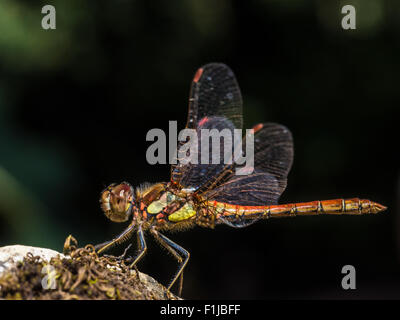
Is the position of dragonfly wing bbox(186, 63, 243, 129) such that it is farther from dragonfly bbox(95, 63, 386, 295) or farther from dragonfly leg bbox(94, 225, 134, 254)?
dragonfly leg bbox(94, 225, 134, 254)

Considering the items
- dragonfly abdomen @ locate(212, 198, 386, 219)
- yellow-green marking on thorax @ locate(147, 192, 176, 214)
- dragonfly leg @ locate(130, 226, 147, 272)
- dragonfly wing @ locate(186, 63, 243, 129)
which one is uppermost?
dragonfly wing @ locate(186, 63, 243, 129)

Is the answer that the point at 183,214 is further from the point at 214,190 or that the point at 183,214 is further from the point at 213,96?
the point at 213,96

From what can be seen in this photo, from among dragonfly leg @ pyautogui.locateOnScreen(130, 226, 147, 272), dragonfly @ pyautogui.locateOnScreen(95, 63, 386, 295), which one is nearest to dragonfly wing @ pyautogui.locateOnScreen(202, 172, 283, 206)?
dragonfly @ pyautogui.locateOnScreen(95, 63, 386, 295)

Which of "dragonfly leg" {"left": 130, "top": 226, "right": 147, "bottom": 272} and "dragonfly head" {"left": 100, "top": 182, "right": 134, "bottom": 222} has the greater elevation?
"dragonfly head" {"left": 100, "top": 182, "right": 134, "bottom": 222}

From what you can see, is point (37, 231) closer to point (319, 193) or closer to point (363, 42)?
point (319, 193)

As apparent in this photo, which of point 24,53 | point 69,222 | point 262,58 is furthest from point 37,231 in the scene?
point 262,58

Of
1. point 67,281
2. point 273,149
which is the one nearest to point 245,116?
point 273,149

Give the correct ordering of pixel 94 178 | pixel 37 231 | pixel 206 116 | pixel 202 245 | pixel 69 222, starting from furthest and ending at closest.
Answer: pixel 202 245
pixel 94 178
pixel 69 222
pixel 37 231
pixel 206 116
